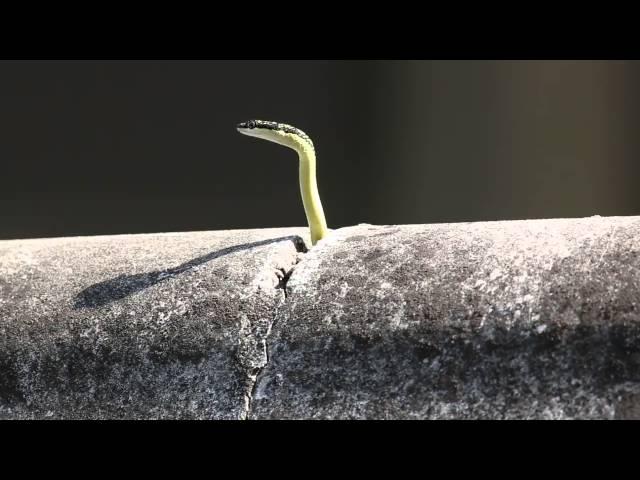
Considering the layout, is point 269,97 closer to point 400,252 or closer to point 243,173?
point 243,173

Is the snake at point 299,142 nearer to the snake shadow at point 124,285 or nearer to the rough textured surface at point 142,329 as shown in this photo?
the rough textured surface at point 142,329

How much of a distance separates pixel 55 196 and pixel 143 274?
2.83 m

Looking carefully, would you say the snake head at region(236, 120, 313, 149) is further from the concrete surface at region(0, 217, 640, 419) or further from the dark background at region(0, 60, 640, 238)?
the dark background at region(0, 60, 640, 238)

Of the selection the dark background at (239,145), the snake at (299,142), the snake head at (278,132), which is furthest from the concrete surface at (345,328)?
the dark background at (239,145)

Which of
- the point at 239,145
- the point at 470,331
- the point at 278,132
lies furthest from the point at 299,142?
the point at 239,145

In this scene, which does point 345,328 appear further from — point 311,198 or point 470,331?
point 311,198

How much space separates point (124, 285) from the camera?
83.4 inches

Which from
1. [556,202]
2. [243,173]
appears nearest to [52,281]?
[243,173]

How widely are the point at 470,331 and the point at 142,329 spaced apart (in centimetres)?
69

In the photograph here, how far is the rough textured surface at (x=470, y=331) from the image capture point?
1.63 meters

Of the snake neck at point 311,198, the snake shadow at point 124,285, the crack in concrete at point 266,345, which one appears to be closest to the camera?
the crack in concrete at point 266,345

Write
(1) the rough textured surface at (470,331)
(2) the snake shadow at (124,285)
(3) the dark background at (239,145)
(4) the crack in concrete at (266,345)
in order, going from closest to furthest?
(1) the rough textured surface at (470,331) < (4) the crack in concrete at (266,345) < (2) the snake shadow at (124,285) < (3) the dark background at (239,145)

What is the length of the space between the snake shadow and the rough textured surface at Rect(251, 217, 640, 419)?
11.3 inches

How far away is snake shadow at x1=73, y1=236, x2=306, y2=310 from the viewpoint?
2086 mm
